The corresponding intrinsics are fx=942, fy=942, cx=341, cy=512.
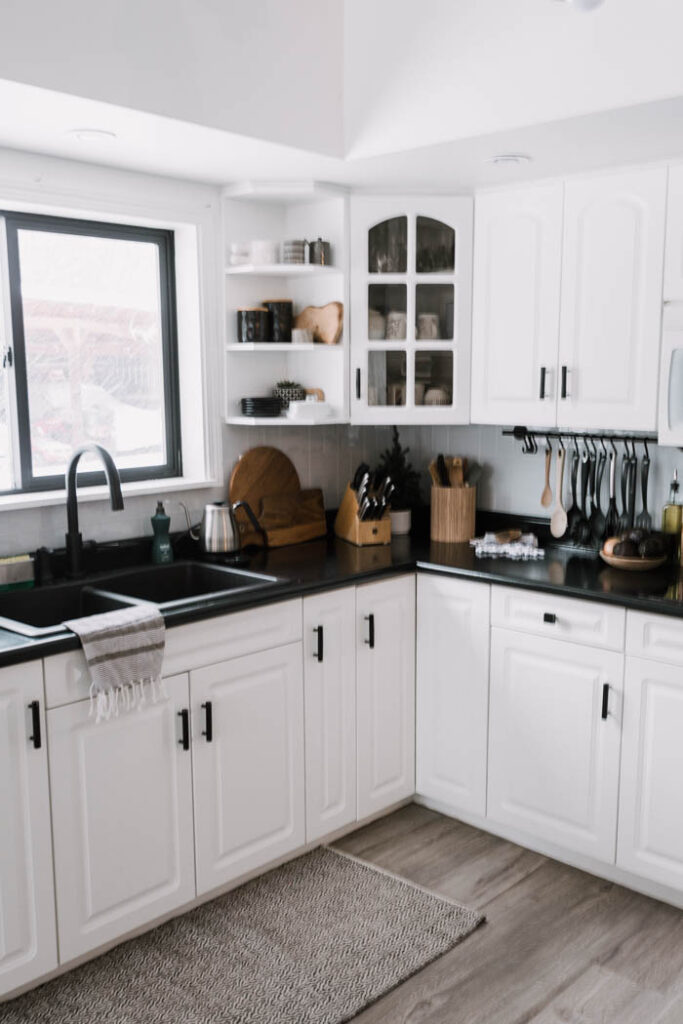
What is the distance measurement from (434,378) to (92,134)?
143 centimetres

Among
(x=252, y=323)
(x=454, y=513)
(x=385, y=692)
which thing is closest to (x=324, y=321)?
(x=252, y=323)

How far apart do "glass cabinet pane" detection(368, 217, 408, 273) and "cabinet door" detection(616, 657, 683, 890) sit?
5.22 ft

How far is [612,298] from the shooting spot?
2955mm

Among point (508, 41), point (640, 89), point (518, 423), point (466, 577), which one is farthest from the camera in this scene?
point (518, 423)

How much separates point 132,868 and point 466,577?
1.32 m

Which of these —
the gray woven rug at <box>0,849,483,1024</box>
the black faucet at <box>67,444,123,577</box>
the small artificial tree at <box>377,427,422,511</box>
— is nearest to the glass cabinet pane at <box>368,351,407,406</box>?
the small artificial tree at <box>377,427,422,511</box>

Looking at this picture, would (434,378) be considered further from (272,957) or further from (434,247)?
(272,957)

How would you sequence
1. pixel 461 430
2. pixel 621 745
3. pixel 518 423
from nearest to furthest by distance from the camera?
1. pixel 621 745
2. pixel 518 423
3. pixel 461 430

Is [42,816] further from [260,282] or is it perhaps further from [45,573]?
[260,282]

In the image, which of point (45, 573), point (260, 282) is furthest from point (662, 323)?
point (45, 573)

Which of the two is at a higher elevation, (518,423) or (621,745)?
(518,423)

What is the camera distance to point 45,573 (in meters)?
2.80

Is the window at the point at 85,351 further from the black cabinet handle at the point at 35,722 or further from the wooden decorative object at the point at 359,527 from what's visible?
the black cabinet handle at the point at 35,722

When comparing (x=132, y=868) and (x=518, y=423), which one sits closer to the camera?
(x=132, y=868)
